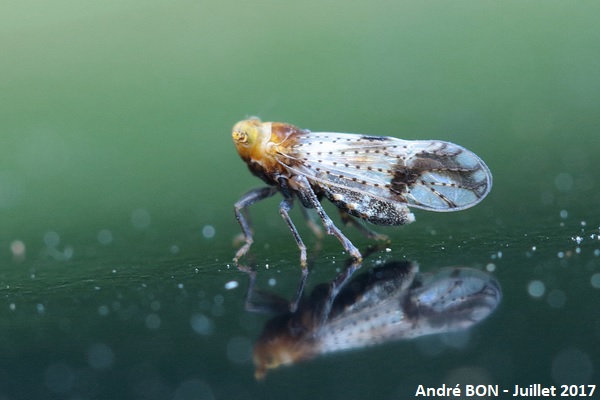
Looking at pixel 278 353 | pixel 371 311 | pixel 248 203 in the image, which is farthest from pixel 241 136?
pixel 278 353

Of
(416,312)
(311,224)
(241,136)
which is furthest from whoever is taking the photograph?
(311,224)

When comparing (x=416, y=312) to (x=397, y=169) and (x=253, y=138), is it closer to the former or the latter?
(x=397, y=169)

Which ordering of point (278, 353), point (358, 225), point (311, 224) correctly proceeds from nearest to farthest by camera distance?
point (278, 353) < point (358, 225) < point (311, 224)

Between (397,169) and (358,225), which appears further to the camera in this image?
(358,225)

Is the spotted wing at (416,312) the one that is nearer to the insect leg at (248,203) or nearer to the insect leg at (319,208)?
the insect leg at (319,208)

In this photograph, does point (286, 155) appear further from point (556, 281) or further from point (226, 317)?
point (556, 281)

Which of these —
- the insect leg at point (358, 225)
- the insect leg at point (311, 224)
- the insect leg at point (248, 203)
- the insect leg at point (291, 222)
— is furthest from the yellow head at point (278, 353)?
the insect leg at point (311, 224)

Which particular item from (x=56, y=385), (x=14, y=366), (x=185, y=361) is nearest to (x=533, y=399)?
(x=185, y=361)
